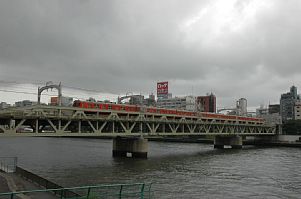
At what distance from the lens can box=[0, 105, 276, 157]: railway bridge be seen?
46.8 meters

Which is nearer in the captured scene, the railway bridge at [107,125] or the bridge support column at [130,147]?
the railway bridge at [107,125]

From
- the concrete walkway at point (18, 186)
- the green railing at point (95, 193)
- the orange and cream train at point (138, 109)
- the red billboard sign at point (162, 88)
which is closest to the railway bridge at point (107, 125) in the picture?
the orange and cream train at point (138, 109)

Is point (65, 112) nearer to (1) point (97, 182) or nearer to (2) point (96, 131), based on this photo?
(2) point (96, 131)

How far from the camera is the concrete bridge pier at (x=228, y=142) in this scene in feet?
342

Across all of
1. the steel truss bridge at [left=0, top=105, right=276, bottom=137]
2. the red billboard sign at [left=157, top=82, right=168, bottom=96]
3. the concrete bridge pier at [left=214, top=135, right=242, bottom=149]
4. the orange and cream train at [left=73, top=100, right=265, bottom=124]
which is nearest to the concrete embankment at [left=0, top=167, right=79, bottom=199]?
the steel truss bridge at [left=0, top=105, right=276, bottom=137]

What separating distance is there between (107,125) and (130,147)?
7.00m

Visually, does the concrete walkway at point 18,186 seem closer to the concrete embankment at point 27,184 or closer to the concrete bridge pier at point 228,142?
the concrete embankment at point 27,184

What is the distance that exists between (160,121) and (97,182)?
113 ft

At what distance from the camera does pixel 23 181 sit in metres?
31.7

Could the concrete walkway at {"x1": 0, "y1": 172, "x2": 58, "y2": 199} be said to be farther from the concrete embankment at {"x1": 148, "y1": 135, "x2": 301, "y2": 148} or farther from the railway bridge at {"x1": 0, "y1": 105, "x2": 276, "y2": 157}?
the concrete embankment at {"x1": 148, "y1": 135, "x2": 301, "y2": 148}

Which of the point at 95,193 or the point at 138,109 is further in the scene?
the point at 138,109

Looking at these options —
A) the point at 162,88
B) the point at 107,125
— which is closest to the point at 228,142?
the point at 162,88

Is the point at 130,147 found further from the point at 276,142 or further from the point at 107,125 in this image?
the point at 276,142

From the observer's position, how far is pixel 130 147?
222ft
